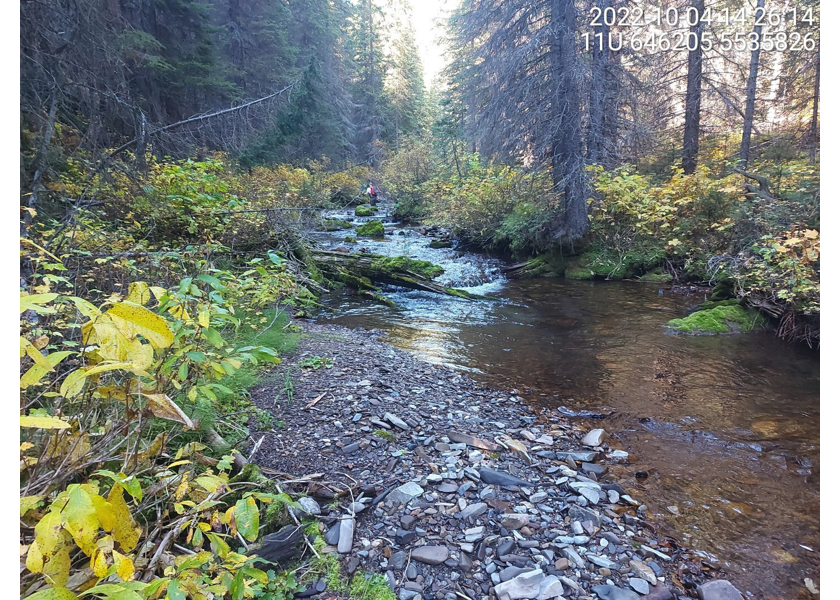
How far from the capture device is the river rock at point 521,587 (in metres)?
2.12

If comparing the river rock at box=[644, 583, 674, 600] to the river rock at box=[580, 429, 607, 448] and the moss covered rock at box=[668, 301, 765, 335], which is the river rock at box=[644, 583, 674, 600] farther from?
the moss covered rock at box=[668, 301, 765, 335]

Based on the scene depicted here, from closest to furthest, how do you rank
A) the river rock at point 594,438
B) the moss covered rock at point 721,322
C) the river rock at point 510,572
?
the river rock at point 510,572, the river rock at point 594,438, the moss covered rock at point 721,322

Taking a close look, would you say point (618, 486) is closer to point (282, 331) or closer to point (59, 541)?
point (59, 541)

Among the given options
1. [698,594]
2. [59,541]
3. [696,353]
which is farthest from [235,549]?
[696,353]

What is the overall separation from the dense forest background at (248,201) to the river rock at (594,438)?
280cm

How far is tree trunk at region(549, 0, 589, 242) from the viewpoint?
38.5 ft

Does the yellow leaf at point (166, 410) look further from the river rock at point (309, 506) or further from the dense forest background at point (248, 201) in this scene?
the river rock at point (309, 506)

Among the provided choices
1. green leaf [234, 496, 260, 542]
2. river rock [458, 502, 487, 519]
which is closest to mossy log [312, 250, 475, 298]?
river rock [458, 502, 487, 519]

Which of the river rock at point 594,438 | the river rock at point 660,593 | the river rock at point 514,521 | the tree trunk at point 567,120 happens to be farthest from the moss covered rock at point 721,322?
the river rock at point 514,521

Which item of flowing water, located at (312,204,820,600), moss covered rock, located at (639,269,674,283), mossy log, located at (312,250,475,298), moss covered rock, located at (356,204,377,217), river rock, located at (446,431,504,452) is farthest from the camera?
moss covered rock, located at (356,204,377,217)

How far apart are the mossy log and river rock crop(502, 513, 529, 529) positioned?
7.61 m

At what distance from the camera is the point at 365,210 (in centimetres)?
2617

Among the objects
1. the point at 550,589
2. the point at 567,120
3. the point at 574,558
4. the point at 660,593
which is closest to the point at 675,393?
the point at 660,593

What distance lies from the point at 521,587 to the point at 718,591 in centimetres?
121
